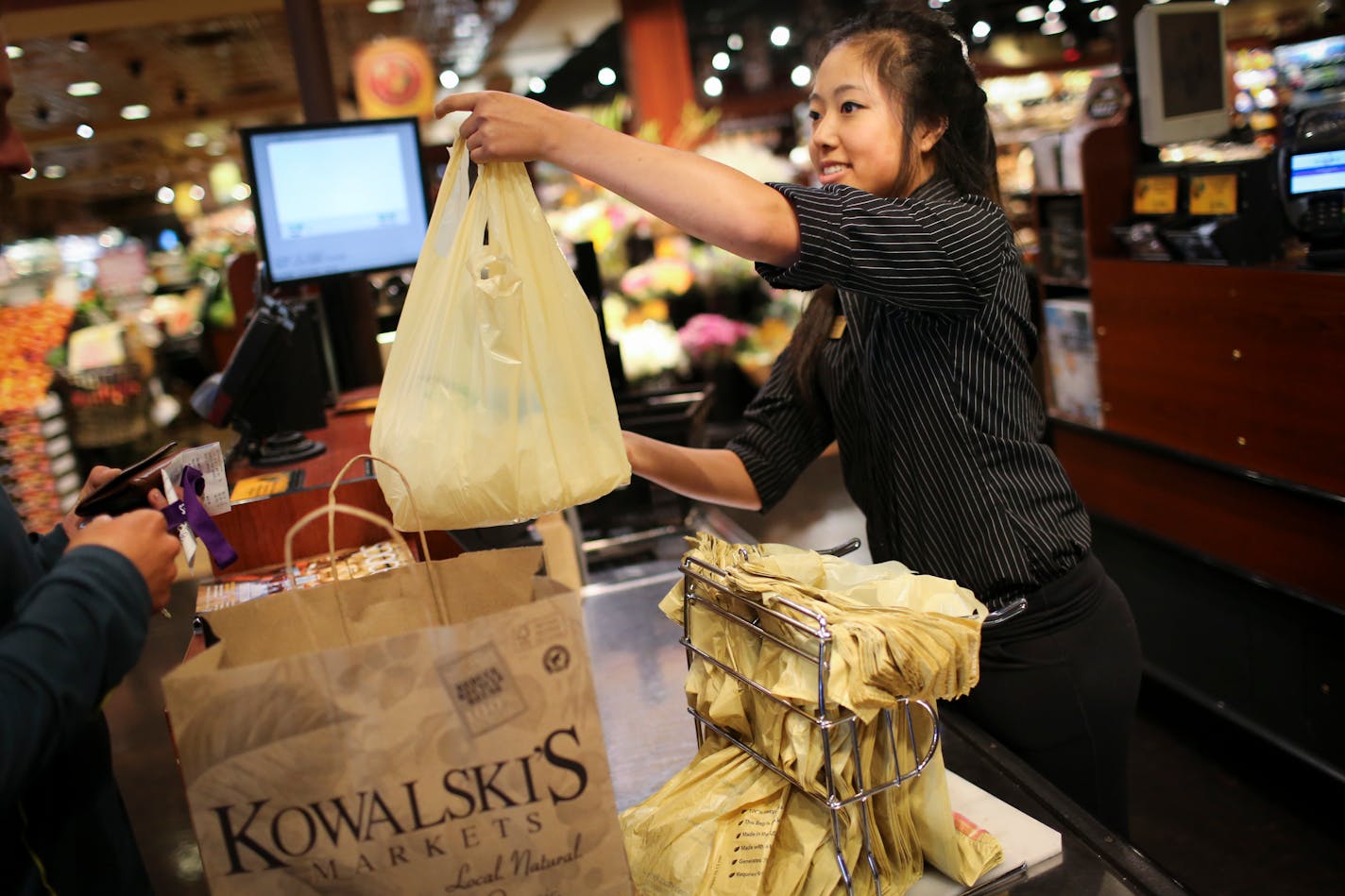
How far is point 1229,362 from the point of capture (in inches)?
137

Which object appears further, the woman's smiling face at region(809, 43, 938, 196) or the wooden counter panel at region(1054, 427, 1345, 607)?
the wooden counter panel at region(1054, 427, 1345, 607)

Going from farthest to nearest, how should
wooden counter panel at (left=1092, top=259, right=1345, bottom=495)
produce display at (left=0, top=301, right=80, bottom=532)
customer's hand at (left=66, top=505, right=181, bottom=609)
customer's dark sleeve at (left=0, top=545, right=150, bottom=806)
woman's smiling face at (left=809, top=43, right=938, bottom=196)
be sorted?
produce display at (left=0, top=301, right=80, bottom=532)
wooden counter panel at (left=1092, top=259, right=1345, bottom=495)
woman's smiling face at (left=809, top=43, right=938, bottom=196)
customer's hand at (left=66, top=505, right=181, bottom=609)
customer's dark sleeve at (left=0, top=545, right=150, bottom=806)

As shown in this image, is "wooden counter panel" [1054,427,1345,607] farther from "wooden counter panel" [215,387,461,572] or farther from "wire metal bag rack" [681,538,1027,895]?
"wooden counter panel" [215,387,461,572]

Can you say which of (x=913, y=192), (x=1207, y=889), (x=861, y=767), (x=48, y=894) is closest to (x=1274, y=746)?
(x=1207, y=889)

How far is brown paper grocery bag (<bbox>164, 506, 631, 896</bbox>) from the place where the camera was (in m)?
0.88

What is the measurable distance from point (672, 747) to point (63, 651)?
3.31ft

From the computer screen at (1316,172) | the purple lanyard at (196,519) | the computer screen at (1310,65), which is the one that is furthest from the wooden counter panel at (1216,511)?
the computer screen at (1310,65)

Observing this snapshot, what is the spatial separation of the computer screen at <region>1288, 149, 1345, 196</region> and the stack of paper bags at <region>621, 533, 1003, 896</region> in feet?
8.10

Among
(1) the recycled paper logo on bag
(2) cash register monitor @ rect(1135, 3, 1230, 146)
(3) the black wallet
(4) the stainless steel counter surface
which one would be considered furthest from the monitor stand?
(2) cash register monitor @ rect(1135, 3, 1230, 146)

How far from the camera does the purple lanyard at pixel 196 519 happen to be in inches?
43.1

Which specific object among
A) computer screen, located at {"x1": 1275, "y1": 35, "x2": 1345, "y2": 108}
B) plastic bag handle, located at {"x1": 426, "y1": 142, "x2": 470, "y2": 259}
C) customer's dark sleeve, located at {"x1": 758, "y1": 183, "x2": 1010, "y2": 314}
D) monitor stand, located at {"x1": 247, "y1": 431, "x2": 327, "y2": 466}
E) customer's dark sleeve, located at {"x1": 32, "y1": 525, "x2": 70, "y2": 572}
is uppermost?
computer screen, located at {"x1": 1275, "y1": 35, "x2": 1345, "y2": 108}

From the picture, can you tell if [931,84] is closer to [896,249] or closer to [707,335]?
[896,249]

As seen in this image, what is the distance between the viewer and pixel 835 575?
115cm

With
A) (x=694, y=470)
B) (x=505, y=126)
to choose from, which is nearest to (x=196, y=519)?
(x=505, y=126)
